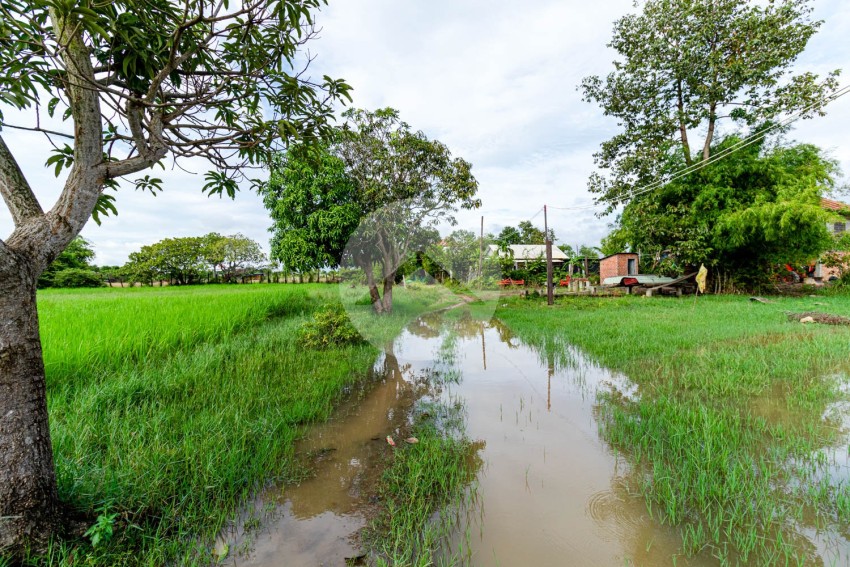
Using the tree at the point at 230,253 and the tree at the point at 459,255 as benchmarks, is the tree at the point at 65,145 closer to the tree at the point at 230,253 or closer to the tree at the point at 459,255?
the tree at the point at 459,255

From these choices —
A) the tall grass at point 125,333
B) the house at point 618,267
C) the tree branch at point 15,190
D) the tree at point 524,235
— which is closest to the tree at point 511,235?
the tree at point 524,235

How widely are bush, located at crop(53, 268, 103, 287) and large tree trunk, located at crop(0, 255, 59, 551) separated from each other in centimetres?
3155

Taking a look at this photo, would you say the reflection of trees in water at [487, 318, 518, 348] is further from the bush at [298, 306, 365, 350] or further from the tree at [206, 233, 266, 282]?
the tree at [206, 233, 266, 282]

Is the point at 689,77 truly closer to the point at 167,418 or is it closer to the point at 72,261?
the point at 167,418

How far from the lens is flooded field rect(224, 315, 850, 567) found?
1.93 metres

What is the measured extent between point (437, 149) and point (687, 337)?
7.32 m

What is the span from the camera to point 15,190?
1.73 metres

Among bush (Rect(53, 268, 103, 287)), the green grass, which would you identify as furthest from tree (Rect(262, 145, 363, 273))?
bush (Rect(53, 268, 103, 287))

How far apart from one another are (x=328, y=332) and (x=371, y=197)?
380 centimetres

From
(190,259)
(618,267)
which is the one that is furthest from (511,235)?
(190,259)

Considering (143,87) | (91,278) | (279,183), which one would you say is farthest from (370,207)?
(91,278)

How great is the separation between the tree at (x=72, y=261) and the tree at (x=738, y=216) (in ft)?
122

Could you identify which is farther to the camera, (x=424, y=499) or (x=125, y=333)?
(x=125, y=333)

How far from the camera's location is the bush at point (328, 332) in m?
6.72
